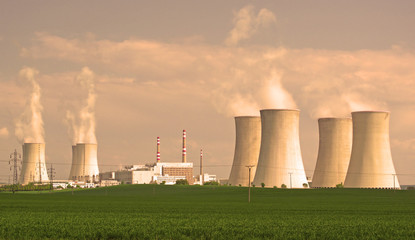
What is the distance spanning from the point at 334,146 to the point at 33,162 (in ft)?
136

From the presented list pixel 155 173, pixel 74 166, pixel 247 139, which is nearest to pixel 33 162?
pixel 74 166

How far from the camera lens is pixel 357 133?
182 feet

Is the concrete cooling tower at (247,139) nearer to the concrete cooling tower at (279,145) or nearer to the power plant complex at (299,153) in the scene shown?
the power plant complex at (299,153)

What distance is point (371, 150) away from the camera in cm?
5484

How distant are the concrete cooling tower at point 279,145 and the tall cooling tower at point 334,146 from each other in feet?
28.1

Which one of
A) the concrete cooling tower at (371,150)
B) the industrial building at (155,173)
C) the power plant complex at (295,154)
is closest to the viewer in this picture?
the concrete cooling tower at (371,150)

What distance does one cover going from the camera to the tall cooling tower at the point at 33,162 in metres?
82.2

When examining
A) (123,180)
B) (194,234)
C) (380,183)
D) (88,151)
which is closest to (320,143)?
(380,183)

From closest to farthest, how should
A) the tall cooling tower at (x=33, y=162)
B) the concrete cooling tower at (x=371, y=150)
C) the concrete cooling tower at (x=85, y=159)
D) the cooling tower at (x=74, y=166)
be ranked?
1. the concrete cooling tower at (x=371, y=150)
2. the tall cooling tower at (x=33, y=162)
3. the concrete cooling tower at (x=85, y=159)
4. the cooling tower at (x=74, y=166)

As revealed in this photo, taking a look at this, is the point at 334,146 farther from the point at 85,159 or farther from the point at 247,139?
the point at 85,159

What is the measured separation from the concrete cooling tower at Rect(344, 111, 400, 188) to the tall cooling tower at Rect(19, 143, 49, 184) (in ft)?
145

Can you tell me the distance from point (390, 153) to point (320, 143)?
1030cm

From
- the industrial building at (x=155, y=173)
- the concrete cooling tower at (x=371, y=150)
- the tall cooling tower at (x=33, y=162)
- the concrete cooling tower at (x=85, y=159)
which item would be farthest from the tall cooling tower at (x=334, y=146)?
the industrial building at (x=155, y=173)

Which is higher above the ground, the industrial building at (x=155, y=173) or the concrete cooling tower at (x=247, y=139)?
the concrete cooling tower at (x=247, y=139)
